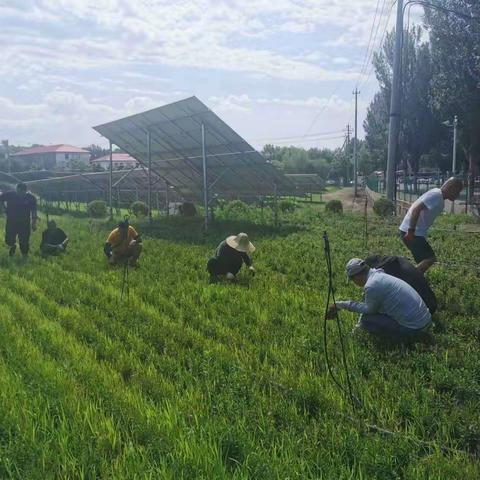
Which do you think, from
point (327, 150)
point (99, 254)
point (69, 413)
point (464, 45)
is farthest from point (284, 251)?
point (327, 150)

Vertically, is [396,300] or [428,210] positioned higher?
[428,210]

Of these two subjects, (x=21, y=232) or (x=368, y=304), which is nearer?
(x=368, y=304)

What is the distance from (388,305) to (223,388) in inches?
76.9

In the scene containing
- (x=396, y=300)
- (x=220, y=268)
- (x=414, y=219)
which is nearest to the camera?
(x=396, y=300)

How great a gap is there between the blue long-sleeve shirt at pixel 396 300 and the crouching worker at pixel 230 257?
3.55 meters

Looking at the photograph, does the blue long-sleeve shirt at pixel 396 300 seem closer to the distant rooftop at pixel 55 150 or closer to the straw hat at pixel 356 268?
the straw hat at pixel 356 268

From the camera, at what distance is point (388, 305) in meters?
5.30

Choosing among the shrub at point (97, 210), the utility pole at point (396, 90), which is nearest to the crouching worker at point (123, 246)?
the utility pole at point (396, 90)

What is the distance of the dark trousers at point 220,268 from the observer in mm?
8797

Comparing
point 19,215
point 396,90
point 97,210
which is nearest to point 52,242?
point 19,215

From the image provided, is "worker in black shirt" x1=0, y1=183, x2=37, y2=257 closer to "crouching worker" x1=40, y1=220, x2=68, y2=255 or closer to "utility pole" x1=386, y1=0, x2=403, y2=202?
"crouching worker" x1=40, y1=220, x2=68, y2=255

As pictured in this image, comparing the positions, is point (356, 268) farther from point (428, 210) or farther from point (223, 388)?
point (428, 210)

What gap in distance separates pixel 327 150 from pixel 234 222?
88.7m

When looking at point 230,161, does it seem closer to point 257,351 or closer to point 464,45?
point 257,351
